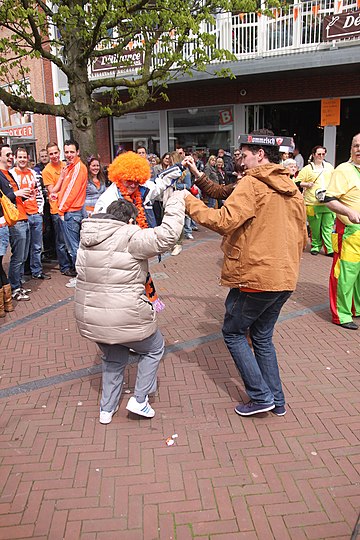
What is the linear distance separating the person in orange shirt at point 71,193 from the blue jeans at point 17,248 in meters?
0.73

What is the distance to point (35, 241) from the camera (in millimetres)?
7414

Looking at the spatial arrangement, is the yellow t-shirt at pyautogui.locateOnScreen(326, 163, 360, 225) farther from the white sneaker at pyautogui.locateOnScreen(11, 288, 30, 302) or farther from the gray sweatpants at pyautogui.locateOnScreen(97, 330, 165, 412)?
the white sneaker at pyautogui.locateOnScreen(11, 288, 30, 302)

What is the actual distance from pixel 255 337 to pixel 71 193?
182 inches

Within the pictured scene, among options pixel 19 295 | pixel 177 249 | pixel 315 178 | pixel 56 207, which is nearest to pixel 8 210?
pixel 19 295

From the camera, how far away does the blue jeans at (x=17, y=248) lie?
254 inches

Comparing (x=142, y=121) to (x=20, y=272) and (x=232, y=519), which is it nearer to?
(x=20, y=272)

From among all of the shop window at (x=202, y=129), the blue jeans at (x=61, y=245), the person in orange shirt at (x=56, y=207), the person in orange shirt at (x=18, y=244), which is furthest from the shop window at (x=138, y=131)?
the person in orange shirt at (x=18, y=244)

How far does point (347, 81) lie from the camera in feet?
42.7

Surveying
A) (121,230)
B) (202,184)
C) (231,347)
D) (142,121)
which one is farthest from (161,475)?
(142,121)

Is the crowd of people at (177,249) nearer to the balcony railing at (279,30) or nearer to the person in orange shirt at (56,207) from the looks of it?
the person in orange shirt at (56,207)

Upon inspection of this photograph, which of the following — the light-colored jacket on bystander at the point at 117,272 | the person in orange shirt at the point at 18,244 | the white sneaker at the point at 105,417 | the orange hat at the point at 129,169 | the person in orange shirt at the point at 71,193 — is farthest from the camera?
the person in orange shirt at the point at 71,193

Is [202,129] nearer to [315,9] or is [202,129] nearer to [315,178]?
[315,9]

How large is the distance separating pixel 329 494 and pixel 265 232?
160 cm

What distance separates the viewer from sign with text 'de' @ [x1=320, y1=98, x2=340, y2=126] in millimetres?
13320
